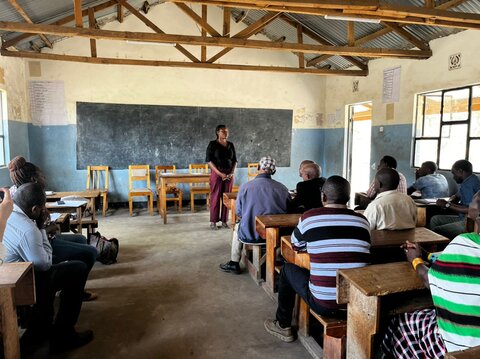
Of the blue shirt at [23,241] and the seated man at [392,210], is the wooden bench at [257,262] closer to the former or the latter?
the seated man at [392,210]

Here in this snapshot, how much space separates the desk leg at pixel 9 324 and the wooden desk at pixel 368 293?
66.4 inches

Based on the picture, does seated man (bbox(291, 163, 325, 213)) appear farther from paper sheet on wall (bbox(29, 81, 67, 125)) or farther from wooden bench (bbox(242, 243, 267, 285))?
paper sheet on wall (bbox(29, 81, 67, 125))

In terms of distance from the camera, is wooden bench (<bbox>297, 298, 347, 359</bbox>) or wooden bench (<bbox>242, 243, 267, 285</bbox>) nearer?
wooden bench (<bbox>297, 298, 347, 359</bbox>)

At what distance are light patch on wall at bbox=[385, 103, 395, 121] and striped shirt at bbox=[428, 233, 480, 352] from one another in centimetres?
553

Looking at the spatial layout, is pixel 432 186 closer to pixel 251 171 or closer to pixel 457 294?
pixel 457 294

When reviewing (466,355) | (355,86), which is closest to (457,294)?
(466,355)

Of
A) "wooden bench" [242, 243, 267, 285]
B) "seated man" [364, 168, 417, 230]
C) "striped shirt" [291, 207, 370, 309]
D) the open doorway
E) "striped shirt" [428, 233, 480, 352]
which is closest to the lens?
"striped shirt" [428, 233, 480, 352]

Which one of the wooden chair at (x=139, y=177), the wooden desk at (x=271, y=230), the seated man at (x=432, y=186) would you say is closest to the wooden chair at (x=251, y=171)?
the wooden chair at (x=139, y=177)

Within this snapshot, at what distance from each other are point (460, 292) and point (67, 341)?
7.38 ft

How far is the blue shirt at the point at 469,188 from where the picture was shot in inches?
144

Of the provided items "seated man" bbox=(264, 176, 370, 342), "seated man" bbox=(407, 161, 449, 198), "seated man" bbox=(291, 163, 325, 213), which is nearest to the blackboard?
"seated man" bbox=(407, 161, 449, 198)

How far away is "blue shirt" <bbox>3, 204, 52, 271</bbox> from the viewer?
2037 millimetres

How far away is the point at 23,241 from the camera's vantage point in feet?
6.70

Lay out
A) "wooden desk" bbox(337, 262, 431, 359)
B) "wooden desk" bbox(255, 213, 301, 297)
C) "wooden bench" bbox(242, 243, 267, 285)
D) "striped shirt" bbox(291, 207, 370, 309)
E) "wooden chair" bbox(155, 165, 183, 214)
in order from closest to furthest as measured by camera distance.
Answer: "wooden desk" bbox(337, 262, 431, 359) → "striped shirt" bbox(291, 207, 370, 309) → "wooden desk" bbox(255, 213, 301, 297) → "wooden bench" bbox(242, 243, 267, 285) → "wooden chair" bbox(155, 165, 183, 214)
